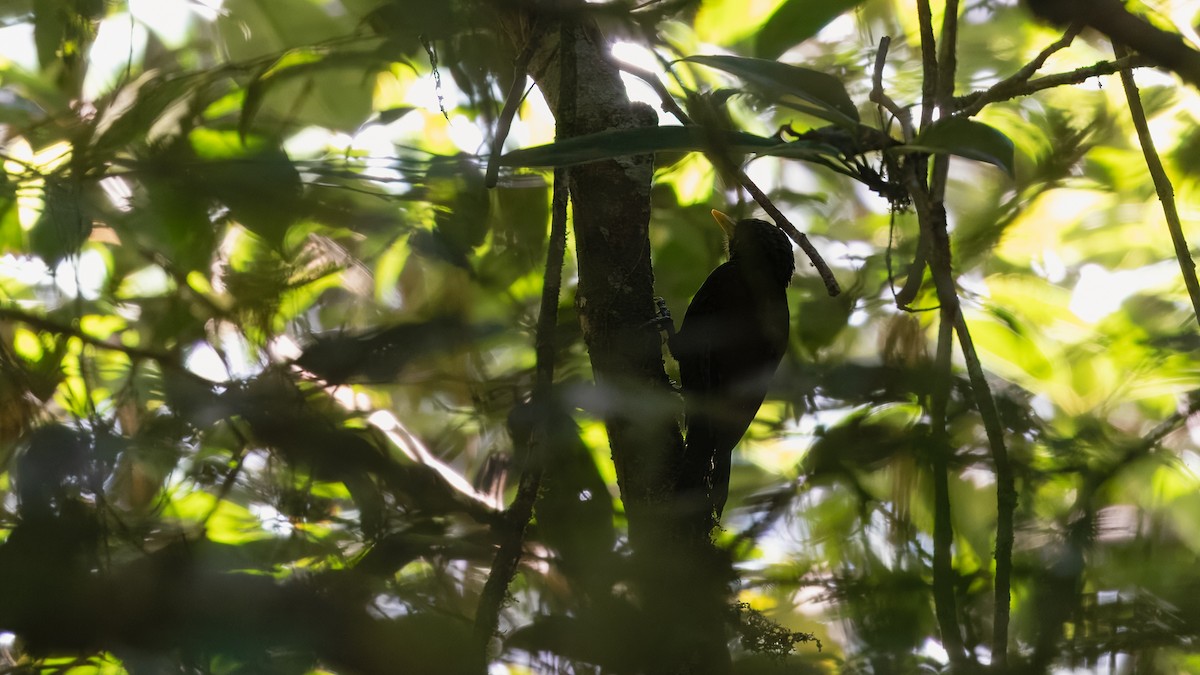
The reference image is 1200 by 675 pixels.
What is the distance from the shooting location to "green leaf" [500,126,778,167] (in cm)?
100

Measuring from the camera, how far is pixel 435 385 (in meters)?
1.08

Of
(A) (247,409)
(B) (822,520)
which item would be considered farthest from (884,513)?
(A) (247,409)

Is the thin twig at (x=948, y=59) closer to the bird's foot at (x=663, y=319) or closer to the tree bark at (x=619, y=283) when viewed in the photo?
the tree bark at (x=619, y=283)

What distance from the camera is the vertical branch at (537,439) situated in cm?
86

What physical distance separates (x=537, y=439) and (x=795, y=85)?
0.51m

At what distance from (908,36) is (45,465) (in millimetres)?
1449

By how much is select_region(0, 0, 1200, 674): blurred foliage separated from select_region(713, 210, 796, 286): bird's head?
0.46 meters

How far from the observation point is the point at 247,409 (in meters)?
0.87

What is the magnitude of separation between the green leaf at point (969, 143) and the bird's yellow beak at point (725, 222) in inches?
33.7

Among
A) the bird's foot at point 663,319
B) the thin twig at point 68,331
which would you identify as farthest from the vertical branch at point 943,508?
the thin twig at point 68,331

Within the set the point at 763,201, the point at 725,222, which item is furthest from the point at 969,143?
the point at 725,222

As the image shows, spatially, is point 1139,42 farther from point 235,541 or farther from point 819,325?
point 235,541

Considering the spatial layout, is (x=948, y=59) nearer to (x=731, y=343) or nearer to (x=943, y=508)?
(x=943, y=508)

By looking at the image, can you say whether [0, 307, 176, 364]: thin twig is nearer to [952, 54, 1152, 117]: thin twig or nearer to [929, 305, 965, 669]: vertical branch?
[929, 305, 965, 669]: vertical branch
